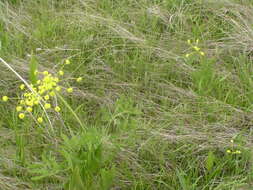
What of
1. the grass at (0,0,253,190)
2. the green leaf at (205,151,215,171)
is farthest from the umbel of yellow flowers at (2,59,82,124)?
the green leaf at (205,151,215,171)

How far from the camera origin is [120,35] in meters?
2.72

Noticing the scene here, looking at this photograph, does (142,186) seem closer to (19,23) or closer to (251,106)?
(251,106)

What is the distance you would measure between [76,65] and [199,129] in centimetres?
88

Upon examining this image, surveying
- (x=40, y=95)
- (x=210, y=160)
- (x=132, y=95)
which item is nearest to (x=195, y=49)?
(x=132, y=95)

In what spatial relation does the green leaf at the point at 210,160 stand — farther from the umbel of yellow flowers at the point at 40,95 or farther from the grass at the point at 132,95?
the umbel of yellow flowers at the point at 40,95

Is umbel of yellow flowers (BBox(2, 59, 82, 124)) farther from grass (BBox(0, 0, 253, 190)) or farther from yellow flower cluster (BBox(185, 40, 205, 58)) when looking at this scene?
yellow flower cluster (BBox(185, 40, 205, 58))

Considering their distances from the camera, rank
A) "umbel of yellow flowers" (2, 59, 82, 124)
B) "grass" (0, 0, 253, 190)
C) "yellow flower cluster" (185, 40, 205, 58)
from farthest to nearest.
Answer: "yellow flower cluster" (185, 40, 205, 58), "grass" (0, 0, 253, 190), "umbel of yellow flowers" (2, 59, 82, 124)

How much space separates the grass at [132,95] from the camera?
6.25 ft

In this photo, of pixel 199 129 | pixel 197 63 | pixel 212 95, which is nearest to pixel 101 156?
pixel 199 129

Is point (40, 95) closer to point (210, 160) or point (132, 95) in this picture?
point (132, 95)

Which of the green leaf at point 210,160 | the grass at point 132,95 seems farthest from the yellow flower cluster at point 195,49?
the green leaf at point 210,160

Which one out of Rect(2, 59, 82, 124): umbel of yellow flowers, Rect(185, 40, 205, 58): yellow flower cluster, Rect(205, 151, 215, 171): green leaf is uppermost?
Rect(185, 40, 205, 58): yellow flower cluster

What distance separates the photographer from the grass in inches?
75.0

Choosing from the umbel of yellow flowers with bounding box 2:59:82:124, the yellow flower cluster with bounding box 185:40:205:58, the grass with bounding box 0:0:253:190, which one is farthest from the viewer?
the yellow flower cluster with bounding box 185:40:205:58
